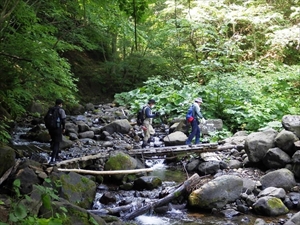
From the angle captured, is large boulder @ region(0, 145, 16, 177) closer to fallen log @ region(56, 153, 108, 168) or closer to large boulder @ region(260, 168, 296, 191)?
fallen log @ region(56, 153, 108, 168)

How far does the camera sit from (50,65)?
827cm

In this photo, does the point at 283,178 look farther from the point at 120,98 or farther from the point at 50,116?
the point at 120,98

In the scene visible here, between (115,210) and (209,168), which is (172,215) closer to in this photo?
(115,210)

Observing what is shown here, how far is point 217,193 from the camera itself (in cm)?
697

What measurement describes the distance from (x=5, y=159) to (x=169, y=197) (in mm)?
3553

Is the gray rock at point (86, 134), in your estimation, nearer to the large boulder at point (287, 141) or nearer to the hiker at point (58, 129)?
the hiker at point (58, 129)

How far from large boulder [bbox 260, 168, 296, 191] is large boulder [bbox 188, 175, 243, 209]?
0.89 metres

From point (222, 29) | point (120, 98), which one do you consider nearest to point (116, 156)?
point (120, 98)

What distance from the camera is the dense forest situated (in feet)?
26.7

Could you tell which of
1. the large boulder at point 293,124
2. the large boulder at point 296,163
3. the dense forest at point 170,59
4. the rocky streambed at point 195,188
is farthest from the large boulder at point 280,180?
the dense forest at point 170,59

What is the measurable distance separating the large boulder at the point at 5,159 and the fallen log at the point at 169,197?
8.73 ft

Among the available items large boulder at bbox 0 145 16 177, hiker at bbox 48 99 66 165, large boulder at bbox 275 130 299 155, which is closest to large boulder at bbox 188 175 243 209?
large boulder at bbox 275 130 299 155

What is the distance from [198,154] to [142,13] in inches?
255

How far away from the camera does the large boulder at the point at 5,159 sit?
22.0 ft
